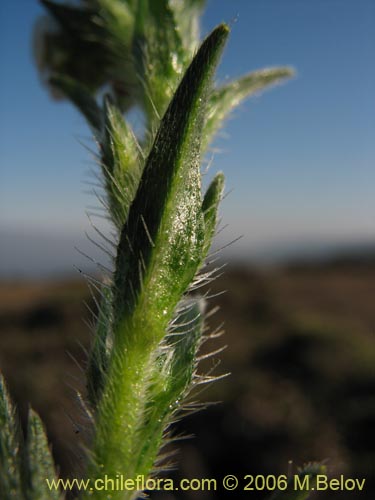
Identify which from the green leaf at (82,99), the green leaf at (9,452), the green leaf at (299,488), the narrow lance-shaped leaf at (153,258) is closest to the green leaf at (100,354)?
the narrow lance-shaped leaf at (153,258)

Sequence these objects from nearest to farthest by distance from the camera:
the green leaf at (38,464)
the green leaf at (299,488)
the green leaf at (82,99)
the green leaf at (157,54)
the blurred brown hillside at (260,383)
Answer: the green leaf at (38,464) < the green leaf at (299,488) < the green leaf at (157,54) < the green leaf at (82,99) < the blurred brown hillside at (260,383)

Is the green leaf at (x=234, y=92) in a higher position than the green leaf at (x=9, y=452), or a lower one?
higher

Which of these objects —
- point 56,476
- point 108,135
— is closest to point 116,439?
point 56,476

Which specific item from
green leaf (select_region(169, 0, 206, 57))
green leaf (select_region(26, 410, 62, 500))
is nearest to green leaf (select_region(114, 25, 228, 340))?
green leaf (select_region(26, 410, 62, 500))

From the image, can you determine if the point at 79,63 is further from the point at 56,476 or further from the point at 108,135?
the point at 56,476

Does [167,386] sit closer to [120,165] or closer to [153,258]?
[153,258]

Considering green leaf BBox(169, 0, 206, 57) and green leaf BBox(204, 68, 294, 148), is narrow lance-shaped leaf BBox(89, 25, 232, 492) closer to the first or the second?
green leaf BBox(204, 68, 294, 148)

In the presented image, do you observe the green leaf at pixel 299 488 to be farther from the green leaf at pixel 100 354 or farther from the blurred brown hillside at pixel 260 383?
the blurred brown hillside at pixel 260 383
